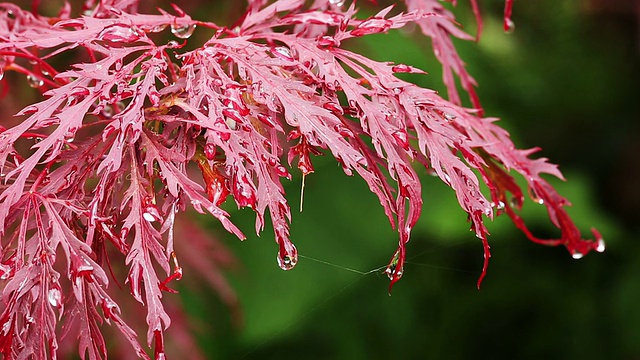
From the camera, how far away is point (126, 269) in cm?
112

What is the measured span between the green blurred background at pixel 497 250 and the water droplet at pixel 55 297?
0.92 meters

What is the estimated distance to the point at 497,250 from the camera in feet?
6.31

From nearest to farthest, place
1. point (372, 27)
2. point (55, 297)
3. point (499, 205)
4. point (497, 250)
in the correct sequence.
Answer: point (55, 297) < point (372, 27) < point (499, 205) < point (497, 250)

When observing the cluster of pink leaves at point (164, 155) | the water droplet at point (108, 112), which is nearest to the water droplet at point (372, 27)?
the cluster of pink leaves at point (164, 155)

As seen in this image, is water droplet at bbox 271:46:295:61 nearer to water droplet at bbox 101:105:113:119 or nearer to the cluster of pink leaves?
the cluster of pink leaves

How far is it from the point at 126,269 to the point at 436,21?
25.0 inches

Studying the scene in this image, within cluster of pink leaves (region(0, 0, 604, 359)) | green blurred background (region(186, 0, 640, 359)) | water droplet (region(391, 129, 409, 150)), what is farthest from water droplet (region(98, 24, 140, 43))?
green blurred background (region(186, 0, 640, 359))

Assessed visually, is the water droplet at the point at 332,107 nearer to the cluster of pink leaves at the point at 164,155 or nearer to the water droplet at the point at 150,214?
the cluster of pink leaves at the point at 164,155

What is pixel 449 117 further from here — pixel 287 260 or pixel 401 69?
pixel 287 260

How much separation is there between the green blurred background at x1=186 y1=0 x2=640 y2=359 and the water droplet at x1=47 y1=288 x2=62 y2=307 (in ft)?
3.01

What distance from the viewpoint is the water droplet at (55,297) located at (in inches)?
18.5

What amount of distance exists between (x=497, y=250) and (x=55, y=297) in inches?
62.8

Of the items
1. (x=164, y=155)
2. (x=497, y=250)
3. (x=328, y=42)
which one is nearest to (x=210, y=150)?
(x=164, y=155)

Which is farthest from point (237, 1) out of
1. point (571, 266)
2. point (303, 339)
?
point (571, 266)
